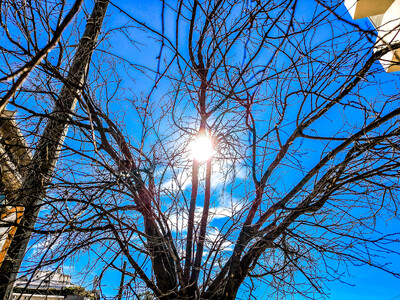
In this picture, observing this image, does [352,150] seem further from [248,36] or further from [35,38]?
[35,38]

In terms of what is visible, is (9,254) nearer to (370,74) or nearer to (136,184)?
(136,184)

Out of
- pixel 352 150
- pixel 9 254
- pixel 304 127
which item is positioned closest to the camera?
pixel 9 254

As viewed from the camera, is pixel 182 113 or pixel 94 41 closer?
pixel 94 41

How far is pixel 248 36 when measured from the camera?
225cm

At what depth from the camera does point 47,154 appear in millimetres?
2189

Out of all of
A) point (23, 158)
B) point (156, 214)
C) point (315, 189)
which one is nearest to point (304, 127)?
point (315, 189)

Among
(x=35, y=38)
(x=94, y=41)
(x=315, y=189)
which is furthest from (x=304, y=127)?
(x=35, y=38)

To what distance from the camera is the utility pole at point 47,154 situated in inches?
86.0

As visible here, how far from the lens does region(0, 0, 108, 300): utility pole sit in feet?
7.16

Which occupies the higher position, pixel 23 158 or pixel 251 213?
pixel 23 158

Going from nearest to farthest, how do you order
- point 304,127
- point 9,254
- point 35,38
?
point 35,38 → point 9,254 → point 304,127

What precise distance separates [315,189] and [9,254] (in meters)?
2.66

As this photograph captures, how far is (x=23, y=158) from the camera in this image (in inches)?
98.5

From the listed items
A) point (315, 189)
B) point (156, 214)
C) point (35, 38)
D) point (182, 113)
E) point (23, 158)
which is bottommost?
point (156, 214)
